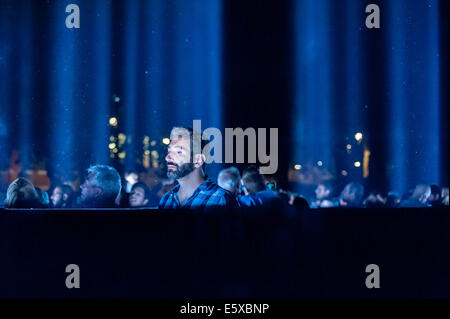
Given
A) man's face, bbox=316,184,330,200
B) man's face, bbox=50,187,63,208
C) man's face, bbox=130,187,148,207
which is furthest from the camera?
man's face, bbox=316,184,330,200

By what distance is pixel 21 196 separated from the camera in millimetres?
3000

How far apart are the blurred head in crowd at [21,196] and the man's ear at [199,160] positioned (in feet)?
3.27

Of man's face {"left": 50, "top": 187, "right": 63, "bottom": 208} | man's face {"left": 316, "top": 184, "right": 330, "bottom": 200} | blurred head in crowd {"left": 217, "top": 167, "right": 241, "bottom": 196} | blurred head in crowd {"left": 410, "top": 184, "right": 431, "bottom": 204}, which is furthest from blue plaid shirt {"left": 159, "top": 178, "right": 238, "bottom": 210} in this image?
man's face {"left": 316, "top": 184, "right": 330, "bottom": 200}

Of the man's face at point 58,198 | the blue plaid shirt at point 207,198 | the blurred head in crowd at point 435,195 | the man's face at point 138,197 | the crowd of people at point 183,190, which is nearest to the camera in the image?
the crowd of people at point 183,190

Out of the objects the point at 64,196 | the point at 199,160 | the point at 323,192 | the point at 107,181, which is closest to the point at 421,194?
the point at 323,192

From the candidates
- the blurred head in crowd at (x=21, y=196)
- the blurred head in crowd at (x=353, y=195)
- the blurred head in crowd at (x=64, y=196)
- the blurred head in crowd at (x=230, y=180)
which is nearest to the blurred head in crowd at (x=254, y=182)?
the blurred head in crowd at (x=230, y=180)

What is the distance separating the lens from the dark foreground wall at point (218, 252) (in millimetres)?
2402

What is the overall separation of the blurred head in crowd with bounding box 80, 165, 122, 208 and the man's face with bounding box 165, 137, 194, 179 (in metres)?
0.52

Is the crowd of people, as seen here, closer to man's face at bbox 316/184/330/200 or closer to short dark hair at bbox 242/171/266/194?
short dark hair at bbox 242/171/266/194

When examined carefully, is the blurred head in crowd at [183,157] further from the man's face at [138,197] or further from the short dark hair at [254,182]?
the man's face at [138,197]

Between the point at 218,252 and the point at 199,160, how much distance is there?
34.8 inches

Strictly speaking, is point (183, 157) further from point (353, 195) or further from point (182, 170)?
point (353, 195)

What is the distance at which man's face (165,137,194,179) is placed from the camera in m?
3.13
